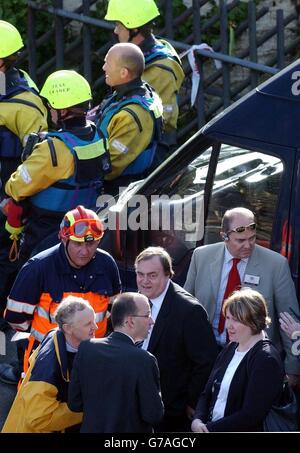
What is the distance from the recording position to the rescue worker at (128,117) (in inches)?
290

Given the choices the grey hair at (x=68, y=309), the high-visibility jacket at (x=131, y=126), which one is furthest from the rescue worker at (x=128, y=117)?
the grey hair at (x=68, y=309)

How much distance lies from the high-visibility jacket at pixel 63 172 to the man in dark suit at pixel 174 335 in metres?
1.29

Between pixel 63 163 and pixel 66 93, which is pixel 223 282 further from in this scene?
pixel 66 93

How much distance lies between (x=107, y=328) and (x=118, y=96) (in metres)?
1.69

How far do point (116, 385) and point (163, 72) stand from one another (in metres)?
3.84

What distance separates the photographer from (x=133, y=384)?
501 centimetres

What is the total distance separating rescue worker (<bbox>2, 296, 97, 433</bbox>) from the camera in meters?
5.30

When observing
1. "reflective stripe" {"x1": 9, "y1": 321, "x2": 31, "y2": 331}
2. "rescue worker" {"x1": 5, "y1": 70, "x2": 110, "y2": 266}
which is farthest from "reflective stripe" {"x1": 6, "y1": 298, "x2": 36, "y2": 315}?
"rescue worker" {"x1": 5, "y1": 70, "x2": 110, "y2": 266}

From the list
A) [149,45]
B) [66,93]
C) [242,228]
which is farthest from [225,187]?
[149,45]

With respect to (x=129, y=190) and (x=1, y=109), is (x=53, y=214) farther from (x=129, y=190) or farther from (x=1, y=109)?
(x=1, y=109)

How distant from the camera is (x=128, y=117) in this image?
7.33 meters

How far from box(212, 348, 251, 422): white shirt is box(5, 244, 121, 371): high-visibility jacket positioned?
2.91 ft

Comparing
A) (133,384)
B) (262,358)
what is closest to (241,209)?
(262,358)

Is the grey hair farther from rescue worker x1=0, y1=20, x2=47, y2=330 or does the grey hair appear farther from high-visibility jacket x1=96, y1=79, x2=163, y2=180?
rescue worker x1=0, y1=20, x2=47, y2=330
